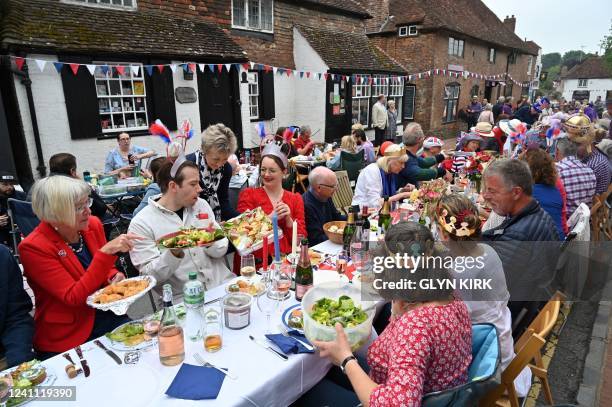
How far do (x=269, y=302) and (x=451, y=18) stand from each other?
2007 cm

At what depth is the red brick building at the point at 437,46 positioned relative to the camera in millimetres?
16859

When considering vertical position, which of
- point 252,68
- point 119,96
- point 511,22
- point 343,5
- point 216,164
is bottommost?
point 216,164

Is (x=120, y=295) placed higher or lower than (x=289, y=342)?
higher

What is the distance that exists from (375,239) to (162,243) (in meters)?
1.91

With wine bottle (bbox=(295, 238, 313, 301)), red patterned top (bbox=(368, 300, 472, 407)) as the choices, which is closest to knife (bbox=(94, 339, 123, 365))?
wine bottle (bbox=(295, 238, 313, 301))

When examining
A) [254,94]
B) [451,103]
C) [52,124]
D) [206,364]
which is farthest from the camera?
[451,103]

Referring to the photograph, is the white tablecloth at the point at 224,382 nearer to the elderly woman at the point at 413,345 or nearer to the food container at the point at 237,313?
the food container at the point at 237,313

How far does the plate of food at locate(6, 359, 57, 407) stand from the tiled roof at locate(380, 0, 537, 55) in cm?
1806

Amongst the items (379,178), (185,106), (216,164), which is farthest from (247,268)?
(185,106)

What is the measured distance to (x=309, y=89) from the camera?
518 inches

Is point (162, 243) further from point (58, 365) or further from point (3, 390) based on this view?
point (3, 390)

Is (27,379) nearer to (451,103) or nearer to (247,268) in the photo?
(247,268)

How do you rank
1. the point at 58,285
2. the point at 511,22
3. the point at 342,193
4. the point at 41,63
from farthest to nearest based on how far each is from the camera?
the point at 511,22 < the point at 41,63 < the point at 342,193 < the point at 58,285

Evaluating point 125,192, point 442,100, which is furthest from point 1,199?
point 442,100
